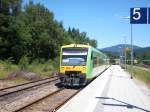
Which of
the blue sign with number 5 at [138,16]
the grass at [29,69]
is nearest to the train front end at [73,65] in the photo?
the grass at [29,69]

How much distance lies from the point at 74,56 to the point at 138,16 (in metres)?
8.51

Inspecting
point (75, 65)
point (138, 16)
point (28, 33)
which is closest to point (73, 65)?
point (75, 65)

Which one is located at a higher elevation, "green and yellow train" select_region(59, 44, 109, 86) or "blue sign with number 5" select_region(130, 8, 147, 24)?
"blue sign with number 5" select_region(130, 8, 147, 24)

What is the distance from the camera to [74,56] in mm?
28484

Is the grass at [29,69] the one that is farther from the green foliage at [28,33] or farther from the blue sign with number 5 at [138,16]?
the blue sign with number 5 at [138,16]

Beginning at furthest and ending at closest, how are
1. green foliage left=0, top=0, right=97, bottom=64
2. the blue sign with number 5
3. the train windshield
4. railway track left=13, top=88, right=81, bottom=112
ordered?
green foliage left=0, top=0, right=97, bottom=64
the train windshield
the blue sign with number 5
railway track left=13, top=88, right=81, bottom=112

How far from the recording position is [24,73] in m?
37.3

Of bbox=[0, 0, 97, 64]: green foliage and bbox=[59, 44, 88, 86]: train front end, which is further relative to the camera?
bbox=[0, 0, 97, 64]: green foliage

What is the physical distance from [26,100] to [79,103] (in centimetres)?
281

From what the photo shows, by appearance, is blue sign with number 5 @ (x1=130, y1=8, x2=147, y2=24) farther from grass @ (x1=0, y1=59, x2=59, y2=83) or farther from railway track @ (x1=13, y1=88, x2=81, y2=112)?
grass @ (x1=0, y1=59, x2=59, y2=83)

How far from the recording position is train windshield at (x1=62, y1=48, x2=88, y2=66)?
2817 centimetres

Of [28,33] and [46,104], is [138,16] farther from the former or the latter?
[28,33]

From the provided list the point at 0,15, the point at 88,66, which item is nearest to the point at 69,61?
the point at 88,66

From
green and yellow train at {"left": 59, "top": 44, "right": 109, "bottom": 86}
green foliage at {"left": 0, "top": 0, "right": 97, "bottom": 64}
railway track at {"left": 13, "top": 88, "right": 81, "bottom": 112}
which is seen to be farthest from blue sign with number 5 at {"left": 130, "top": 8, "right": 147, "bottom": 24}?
green foliage at {"left": 0, "top": 0, "right": 97, "bottom": 64}
